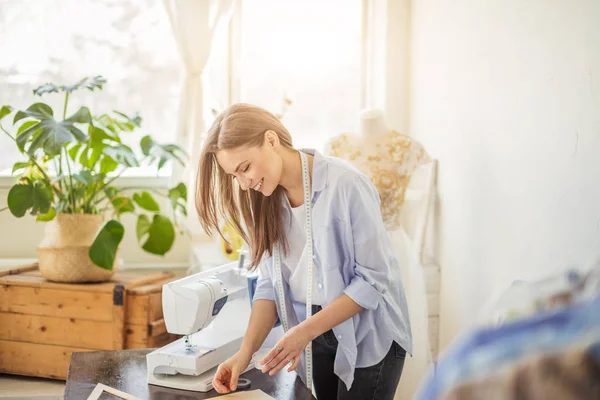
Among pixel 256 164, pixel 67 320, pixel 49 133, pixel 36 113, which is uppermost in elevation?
pixel 36 113

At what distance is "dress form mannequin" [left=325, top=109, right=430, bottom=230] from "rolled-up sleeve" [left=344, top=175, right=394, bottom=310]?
1473mm

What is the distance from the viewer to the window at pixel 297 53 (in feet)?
14.4

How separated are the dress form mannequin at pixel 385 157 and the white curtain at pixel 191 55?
48.1 inches

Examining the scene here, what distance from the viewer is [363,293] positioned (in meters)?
1.64

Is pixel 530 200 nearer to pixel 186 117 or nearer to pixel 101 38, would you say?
pixel 186 117

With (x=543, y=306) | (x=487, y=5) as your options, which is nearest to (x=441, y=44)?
(x=487, y=5)

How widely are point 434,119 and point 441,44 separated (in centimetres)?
40

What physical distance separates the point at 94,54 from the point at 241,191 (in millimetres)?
2891

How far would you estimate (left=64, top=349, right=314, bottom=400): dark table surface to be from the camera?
1.60 metres

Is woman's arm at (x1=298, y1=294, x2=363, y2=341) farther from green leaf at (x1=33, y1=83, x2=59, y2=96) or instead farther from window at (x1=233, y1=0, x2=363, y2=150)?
window at (x1=233, y1=0, x2=363, y2=150)

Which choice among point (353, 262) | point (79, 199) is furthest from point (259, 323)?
point (79, 199)

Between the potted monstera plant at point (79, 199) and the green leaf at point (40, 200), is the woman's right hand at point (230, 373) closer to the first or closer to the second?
the potted monstera plant at point (79, 199)

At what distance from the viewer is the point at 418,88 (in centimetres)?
386

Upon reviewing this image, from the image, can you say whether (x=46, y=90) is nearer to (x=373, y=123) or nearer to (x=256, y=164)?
(x=373, y=123)
